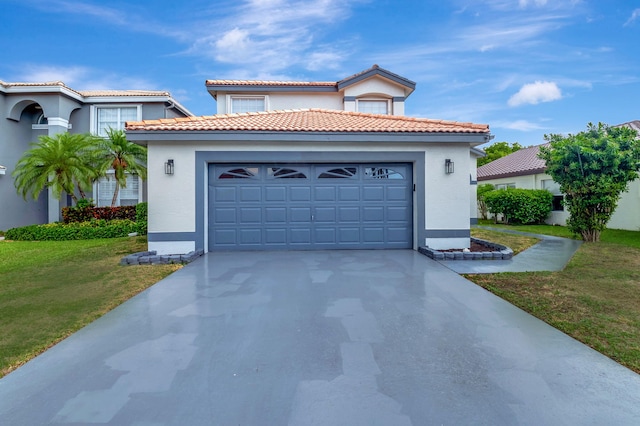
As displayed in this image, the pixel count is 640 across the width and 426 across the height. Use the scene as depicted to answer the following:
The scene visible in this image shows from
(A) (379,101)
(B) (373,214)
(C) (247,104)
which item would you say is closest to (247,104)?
(C) (247,104)

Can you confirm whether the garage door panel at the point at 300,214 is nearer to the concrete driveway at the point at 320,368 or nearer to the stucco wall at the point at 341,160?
the stucco wall at the point at 341,160


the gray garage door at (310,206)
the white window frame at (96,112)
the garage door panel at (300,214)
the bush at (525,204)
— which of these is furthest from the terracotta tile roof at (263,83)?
the bush at (525,204)

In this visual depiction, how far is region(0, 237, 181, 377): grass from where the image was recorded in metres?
3.59

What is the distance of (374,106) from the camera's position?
1577 centimetres

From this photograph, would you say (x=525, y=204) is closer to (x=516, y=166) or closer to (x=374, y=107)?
(x=516, y=166)

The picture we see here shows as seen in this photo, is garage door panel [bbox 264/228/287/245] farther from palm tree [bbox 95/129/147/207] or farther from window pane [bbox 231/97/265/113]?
window pane [bbox 231/97/265/113]

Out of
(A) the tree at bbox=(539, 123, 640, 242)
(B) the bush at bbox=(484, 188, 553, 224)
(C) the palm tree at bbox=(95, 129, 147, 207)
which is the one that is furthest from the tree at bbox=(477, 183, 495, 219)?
(C) the palm tree at bbox=(95, 129, 147, 207)

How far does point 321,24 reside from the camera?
49.4ft

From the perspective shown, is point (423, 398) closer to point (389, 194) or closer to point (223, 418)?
point (223, 418)

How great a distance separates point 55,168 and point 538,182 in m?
23.8

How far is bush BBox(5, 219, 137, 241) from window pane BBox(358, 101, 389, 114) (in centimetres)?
1205

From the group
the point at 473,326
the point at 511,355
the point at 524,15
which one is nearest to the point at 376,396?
the point at 511,355

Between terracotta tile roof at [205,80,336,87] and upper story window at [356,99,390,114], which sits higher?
terracotta tile roof at [205,80,336,87]

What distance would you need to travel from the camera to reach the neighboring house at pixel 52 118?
48.3ft
